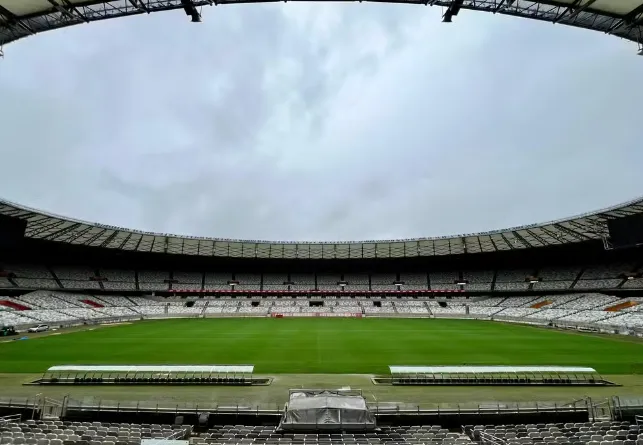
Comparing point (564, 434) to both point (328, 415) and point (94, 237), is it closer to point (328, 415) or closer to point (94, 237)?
point (328, 415)

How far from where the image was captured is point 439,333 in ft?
152

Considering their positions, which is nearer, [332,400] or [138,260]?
[332,400]

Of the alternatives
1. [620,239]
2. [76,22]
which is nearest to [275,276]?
[620,239]

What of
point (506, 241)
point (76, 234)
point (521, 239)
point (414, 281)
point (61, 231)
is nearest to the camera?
point (61, 231)

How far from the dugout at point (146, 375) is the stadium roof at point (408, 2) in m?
16.8

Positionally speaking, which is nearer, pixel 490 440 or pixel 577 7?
pixel 490 440

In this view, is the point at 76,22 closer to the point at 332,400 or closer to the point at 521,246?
the point at 332,400

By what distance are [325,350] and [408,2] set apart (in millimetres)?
27001

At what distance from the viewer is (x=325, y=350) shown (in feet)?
109

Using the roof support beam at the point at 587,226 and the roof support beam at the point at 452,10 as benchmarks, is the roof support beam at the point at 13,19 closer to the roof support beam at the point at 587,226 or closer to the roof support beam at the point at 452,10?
the roof support beam at the point at 452,10

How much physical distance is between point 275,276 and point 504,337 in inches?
2353

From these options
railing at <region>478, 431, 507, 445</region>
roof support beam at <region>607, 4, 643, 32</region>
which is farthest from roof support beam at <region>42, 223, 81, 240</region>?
roof support beam at <region>607, 4, 643, 32</region>

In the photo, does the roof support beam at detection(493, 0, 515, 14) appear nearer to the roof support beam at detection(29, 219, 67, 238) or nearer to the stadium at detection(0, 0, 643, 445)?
the stadium at detection(0, 0, 643, 445)

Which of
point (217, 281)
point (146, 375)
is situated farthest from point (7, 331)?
point (217, 281)
